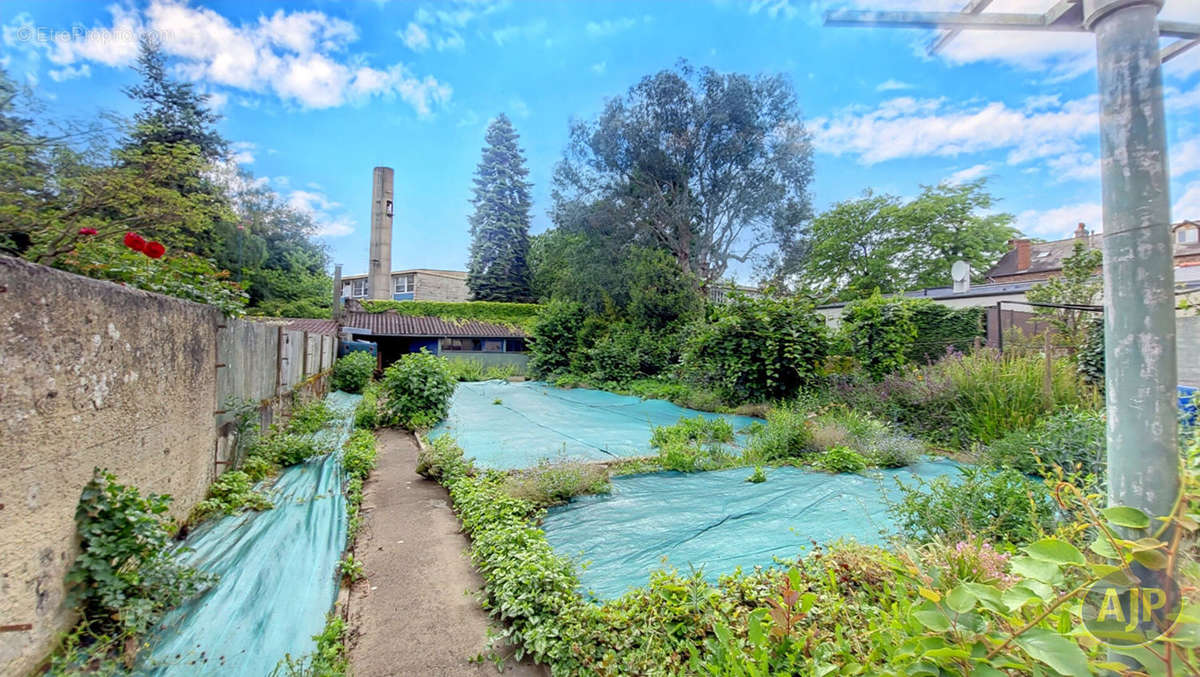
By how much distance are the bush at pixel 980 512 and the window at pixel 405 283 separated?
31.6m

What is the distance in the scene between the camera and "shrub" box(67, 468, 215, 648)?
7.03ft

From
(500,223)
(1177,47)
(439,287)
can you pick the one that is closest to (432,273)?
(439,287)

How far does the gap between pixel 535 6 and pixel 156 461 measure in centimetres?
394

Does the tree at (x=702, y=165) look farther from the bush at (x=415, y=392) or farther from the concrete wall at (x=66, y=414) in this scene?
the concrete wall at (x=66, y=414)

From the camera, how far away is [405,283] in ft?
104

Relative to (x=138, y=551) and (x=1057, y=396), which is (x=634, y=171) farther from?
(x=138, y=551)

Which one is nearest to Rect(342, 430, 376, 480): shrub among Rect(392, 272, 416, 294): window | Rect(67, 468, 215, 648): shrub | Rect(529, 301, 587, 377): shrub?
Rect(67, 468, 215, 648): shrub

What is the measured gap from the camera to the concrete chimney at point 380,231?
2417 cm

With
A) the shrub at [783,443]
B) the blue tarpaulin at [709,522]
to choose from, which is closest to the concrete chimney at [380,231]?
the shrub at [783,443]

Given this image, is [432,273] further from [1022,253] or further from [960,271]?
[1022,253]

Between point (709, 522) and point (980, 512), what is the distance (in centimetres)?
170

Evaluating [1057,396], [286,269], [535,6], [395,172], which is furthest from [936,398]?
[286,269]

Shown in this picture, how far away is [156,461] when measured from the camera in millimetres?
2928

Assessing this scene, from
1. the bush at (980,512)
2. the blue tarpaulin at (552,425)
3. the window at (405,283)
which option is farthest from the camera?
the window at (405,283)
